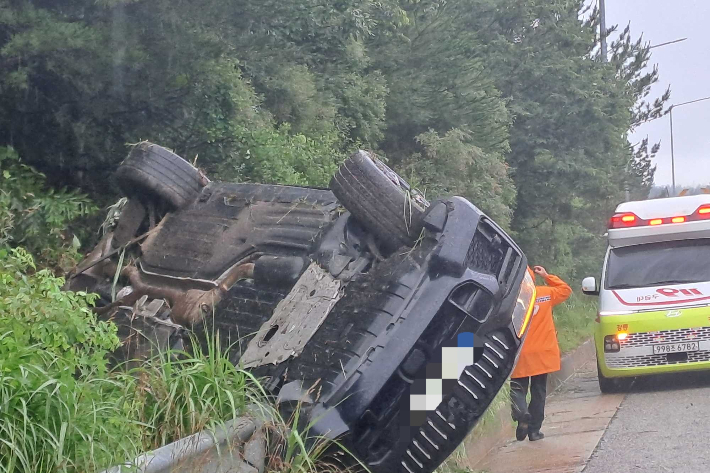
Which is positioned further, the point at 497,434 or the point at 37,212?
the point at 497,434

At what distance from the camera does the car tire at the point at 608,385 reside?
10398mm

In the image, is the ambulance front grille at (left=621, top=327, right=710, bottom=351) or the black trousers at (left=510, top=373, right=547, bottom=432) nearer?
the black trousers at (left=510, top=373, right=547, bottom=432)

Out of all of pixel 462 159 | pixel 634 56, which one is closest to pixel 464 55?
pixel 462 159

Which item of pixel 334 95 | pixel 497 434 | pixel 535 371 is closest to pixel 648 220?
pixel 535 371

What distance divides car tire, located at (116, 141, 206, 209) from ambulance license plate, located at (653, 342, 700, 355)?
5641 mm

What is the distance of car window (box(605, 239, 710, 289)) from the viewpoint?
10.5m

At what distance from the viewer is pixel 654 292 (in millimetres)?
10234

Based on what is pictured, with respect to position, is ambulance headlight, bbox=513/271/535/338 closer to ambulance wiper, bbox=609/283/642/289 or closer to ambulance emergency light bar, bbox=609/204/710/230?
ambulance wiper, bbox=609/283/642/289

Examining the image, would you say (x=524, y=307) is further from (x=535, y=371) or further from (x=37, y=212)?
(x=37, y=212)

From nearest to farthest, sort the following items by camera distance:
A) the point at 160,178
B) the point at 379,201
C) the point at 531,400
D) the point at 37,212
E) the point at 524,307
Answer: the point at 524,307, the point at 379,201, the point at 160,178, the point at 37,212, the point at 531,400

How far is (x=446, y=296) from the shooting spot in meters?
4.43

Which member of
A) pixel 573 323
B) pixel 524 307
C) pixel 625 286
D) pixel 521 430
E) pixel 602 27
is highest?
pixel 602 27

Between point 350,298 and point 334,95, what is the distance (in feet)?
26.8

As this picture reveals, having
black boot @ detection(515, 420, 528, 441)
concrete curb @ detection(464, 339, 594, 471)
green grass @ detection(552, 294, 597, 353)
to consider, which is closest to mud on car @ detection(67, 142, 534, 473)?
concrete curb @ detection(464, 339, 594, 471)
